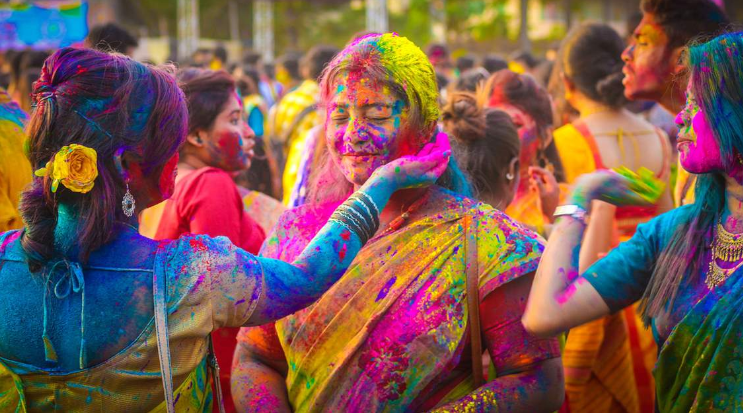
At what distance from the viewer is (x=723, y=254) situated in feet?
7.34

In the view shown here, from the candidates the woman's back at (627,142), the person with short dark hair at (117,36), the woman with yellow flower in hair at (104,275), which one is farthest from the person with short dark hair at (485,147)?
the person with short dark hair at (117,36)

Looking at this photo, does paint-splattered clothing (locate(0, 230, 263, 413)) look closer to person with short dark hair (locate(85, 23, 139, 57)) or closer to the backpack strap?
the backpack strap

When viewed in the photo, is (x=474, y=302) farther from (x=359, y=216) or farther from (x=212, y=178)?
(x=212, y=178)

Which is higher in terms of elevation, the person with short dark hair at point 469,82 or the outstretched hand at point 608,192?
the outstretched hand at point 608,192

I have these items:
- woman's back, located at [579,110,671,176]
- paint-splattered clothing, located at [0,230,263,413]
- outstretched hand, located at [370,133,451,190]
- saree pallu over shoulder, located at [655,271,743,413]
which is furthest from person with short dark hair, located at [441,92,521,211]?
paint-splattered clothing, located at [0,230,263,413]

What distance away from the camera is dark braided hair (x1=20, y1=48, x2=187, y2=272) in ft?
6.32

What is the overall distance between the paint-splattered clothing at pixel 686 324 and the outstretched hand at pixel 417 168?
0.54 metres

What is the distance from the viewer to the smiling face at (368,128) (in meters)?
2.48

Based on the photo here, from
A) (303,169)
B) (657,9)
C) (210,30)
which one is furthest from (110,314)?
(210,30)

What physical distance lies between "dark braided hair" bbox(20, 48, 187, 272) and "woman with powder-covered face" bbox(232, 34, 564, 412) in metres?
0.70

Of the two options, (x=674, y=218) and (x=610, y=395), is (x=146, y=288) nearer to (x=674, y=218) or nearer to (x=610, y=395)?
(x=674, y=218)

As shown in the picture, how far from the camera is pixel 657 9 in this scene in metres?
3.87

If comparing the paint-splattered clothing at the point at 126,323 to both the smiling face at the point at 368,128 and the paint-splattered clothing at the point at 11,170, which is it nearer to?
the smiling face at the point at 368,128

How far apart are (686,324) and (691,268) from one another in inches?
6.7
